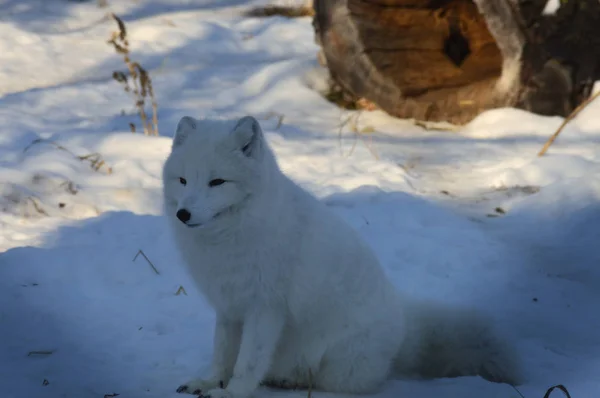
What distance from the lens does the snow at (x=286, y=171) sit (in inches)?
121

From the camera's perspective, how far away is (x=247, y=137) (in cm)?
247

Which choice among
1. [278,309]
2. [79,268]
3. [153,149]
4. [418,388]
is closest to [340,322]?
[278,309]

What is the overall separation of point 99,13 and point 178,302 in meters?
7.17

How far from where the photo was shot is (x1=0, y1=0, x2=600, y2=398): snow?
3068 millimetres

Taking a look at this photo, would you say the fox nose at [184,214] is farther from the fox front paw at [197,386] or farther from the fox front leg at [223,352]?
the fox front paw at [197,386]

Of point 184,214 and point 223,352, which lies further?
point 223,352

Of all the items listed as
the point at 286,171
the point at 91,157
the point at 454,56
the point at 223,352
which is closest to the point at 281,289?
the point at 223,352

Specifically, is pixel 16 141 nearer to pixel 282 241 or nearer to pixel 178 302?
pixel 178 302

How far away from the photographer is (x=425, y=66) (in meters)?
6.34

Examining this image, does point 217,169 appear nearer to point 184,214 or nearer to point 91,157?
point 184,214

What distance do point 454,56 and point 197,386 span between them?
4839 mm

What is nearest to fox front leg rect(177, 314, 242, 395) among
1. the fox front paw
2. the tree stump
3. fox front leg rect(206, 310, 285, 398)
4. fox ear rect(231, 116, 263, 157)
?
the fox front paw

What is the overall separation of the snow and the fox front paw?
0.26 feet

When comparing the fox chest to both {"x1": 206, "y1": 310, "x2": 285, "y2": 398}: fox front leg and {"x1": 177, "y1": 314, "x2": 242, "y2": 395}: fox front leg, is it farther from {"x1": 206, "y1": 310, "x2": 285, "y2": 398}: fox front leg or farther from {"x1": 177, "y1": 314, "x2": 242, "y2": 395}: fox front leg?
{"x1": 177, "y1": 314, "x2": 242, "y2": 395}: fox front leg
